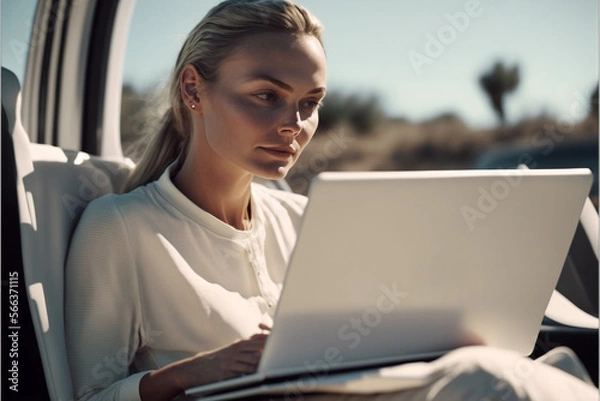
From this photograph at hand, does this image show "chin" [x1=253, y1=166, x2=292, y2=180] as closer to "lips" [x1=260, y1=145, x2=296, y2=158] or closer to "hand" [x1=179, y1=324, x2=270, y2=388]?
"lips" [x1=260, y1=145, x2=296, y2=158]

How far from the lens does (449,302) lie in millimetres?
1221

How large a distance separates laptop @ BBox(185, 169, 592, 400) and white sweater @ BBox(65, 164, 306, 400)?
0.29 m

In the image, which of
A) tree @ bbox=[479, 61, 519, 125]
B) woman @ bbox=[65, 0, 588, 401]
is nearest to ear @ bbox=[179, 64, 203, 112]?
woman @ bbox=[65, 0, 588, 401]

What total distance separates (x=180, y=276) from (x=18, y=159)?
0.39m

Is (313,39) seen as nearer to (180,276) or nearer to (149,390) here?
(180,276)

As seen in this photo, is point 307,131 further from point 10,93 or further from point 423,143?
point 423,143

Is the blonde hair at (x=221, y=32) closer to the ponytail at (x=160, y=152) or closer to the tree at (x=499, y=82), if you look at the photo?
the ponytail at (x=160, y=152)

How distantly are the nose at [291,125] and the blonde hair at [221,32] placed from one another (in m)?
0.19

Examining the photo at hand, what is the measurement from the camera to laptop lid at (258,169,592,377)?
→ 1.06 m

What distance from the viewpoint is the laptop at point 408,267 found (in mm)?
1060

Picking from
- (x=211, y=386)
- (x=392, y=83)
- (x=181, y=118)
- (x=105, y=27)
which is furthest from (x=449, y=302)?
(x=392, y=83)

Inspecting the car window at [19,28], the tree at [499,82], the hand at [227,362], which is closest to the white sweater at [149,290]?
the hand at [227,362]

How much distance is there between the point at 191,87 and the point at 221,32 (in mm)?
136

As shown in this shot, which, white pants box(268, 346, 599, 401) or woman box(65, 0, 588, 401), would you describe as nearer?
white pants box(268, 346, 599, 401)
